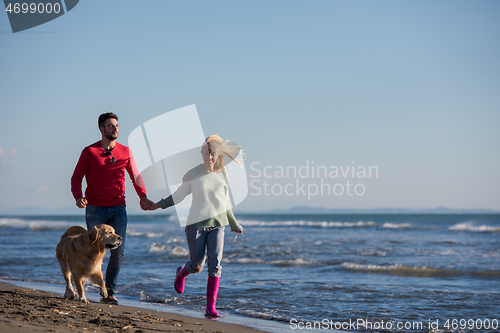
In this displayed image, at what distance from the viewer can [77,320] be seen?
3.53m

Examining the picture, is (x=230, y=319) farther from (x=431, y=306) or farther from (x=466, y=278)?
(x=466, y=278)

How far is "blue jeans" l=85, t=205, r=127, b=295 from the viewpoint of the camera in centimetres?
481

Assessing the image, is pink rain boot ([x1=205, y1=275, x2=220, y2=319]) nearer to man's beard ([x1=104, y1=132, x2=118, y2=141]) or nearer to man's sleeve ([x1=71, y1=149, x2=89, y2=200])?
man's sleeve ([x1=71, y1=149, x2=89, y2=200])

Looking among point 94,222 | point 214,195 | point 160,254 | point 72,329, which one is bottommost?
point 160,254

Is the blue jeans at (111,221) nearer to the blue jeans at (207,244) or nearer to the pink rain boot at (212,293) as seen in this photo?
the blue jeans at (207,244)

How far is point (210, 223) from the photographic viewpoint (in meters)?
4.51

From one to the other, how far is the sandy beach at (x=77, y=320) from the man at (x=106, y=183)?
0.85m

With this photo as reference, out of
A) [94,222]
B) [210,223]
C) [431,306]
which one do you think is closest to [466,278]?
[431,306]

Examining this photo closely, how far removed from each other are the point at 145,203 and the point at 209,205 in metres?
0.86

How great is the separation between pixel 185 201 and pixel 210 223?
54cm

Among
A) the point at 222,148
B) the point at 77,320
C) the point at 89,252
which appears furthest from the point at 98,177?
the point at 77,320

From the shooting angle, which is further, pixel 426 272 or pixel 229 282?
Answer: pixel 426 272

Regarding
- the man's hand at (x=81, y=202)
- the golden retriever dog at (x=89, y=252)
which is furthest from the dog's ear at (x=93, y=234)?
the man's hand at (x=81, y=202)

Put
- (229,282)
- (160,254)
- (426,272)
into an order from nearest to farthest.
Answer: (229,282) < (426,272) < (160,254)
